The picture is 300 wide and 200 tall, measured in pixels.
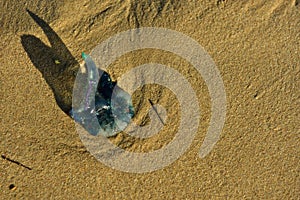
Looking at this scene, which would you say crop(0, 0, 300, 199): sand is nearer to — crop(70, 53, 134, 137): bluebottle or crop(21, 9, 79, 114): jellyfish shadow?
crop(21, 9, 79, 114): jellyfish shadow

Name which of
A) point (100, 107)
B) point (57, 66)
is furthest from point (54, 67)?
point (100, 107)

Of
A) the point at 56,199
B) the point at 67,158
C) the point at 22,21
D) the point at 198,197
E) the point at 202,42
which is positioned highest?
the point at 22,21

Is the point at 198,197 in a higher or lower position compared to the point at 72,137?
lower

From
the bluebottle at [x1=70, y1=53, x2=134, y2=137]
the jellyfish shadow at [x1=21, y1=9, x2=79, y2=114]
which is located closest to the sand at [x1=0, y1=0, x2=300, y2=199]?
the jellyfish shadow at [x1=21, y1=9, x2=79, y2=114]

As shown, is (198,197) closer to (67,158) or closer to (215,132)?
(215,132)

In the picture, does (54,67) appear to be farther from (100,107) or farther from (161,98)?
(161,98)

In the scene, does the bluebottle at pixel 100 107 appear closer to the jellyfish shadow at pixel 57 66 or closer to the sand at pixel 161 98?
the jellyfish shadow at pixel 57 66

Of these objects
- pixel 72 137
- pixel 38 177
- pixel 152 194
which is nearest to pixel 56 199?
pixel 38 177
